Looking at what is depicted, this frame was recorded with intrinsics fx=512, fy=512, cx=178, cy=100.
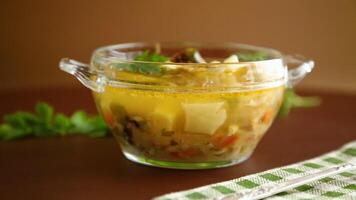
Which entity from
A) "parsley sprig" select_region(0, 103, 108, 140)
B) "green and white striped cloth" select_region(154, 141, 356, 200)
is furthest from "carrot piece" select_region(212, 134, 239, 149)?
"parsley sprig" select_region(0, 103, 108, 140)

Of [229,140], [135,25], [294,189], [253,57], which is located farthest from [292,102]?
[135,25]

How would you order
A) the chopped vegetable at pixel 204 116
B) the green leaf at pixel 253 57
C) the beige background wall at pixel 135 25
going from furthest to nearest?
1. the beige background wall at pixel 135 25
2. the green leaf at pixel 253 57
3. the chopped vegetable at pixel 204 116

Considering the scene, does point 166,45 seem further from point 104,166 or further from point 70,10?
point 70,10

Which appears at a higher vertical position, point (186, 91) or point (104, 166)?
point (186, 91)

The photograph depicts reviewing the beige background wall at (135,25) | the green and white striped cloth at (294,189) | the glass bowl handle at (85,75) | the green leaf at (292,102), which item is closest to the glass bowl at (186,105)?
the glass bowl handle at (85,75)

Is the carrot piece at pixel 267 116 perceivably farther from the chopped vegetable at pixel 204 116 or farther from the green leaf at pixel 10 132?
the green leaf at pixel 10 132

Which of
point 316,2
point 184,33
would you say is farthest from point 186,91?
point 316,2
